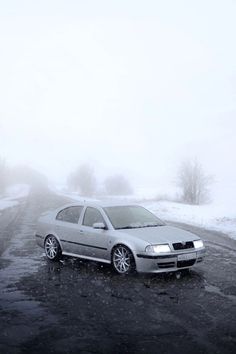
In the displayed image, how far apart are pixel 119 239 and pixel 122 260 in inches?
16.5

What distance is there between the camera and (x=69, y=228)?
1130cm

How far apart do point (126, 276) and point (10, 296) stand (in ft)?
7.85

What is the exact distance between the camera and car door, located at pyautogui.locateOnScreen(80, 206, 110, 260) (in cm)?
1020

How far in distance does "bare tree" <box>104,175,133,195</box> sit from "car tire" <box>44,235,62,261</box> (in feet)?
217

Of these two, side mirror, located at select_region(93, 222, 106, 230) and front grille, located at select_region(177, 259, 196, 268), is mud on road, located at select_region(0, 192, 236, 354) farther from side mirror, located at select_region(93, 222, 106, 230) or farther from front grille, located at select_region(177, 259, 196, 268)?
side mirror, located at select_region(93, 222, 106, 230)

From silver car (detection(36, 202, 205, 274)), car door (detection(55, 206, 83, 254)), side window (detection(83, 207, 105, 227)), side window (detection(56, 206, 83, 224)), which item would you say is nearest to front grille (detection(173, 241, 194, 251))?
silver car (detection(36, 202, 205, 274))

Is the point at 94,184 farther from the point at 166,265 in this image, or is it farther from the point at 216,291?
the point at 216,291

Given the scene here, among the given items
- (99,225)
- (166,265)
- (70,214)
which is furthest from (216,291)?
(70,214)

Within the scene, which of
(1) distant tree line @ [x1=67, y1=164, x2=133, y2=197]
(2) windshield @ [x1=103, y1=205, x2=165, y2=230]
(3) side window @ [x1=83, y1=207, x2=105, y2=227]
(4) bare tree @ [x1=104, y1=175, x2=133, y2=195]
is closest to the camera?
(2) windshield @ [x1=103, y1=205, x2=165, y2=230]

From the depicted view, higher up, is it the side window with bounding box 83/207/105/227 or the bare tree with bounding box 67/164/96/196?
the bare tree with bounding box 67/164/96/196

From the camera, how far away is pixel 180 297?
791cm

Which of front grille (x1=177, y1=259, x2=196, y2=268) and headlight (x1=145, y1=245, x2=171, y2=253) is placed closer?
headlight (x1=145, y1=245, x2=171, y2=253)

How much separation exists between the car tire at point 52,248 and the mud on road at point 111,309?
0.23 meters

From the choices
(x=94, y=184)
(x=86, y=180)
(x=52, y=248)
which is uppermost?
(x=86, y=180)
